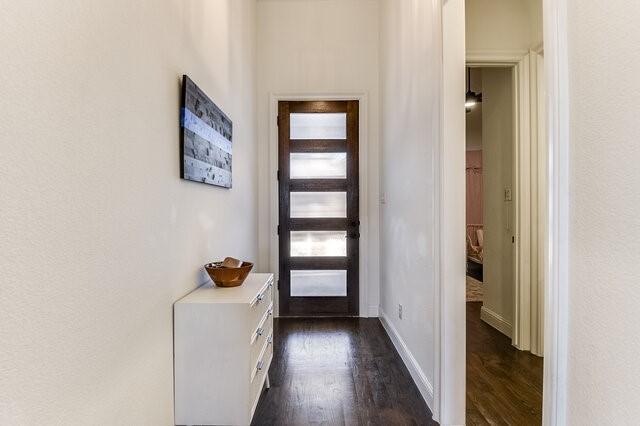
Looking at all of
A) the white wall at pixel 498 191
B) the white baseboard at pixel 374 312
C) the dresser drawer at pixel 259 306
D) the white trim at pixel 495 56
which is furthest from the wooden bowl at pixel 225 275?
the white trim at pixel 495 56

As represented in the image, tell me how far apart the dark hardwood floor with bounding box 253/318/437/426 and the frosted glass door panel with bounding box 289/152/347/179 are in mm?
1657

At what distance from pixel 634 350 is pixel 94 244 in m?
1.42

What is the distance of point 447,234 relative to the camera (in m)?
1.90

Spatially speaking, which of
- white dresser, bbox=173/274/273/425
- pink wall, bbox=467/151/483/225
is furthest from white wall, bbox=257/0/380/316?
pink wall, bbox=467/151/483/225

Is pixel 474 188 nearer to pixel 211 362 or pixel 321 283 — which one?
pixel 321 283

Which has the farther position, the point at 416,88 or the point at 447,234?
the point at 416,88

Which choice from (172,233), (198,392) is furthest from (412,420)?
(172,233)

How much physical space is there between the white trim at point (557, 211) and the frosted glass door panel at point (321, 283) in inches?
115

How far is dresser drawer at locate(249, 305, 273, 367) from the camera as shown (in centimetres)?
171

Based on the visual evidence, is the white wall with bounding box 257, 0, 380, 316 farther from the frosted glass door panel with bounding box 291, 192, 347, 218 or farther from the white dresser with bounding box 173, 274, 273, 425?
the white dresser with bounding box 173, 274, 273, 425

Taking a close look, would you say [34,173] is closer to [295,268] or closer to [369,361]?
[369,361]

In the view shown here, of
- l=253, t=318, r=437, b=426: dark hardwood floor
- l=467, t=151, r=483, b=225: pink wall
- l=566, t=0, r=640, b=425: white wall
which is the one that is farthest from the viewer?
l=467, t=151, r=483, b=225: pink wall

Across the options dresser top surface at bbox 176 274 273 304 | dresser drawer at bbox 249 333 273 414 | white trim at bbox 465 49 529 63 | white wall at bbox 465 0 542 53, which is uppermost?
white wall at bbox 465 0 542 53

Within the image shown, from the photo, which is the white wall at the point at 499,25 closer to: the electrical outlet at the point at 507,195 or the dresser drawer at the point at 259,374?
the electrical outlet at the point at 507,195
